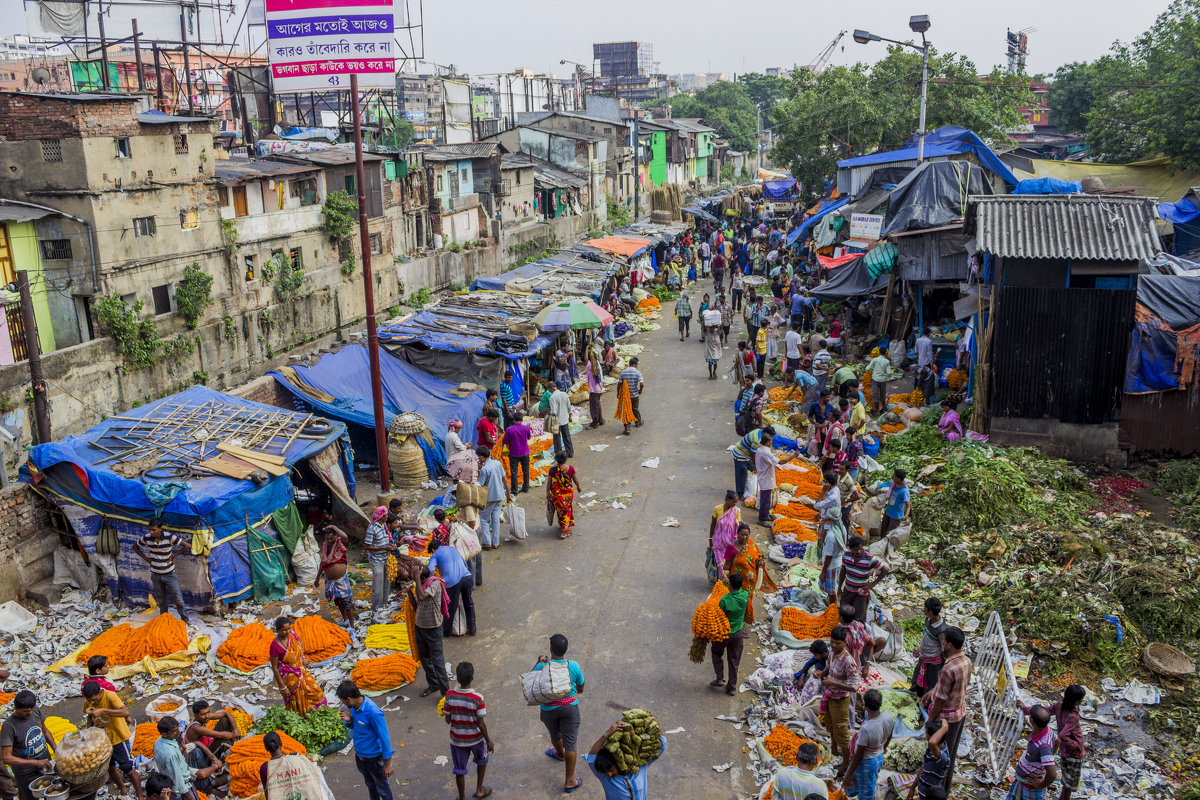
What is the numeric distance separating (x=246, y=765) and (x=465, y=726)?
6.43ft

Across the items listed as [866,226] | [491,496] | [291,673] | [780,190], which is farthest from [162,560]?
[780,190]

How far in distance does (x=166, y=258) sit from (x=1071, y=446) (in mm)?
17466

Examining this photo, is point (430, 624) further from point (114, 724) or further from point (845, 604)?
point (845, 604)

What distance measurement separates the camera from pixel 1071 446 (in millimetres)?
14156

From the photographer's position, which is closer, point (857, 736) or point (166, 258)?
point (857, 736)

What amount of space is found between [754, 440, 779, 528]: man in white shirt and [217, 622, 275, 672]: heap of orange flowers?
6.72 metres

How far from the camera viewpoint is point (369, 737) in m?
6.82

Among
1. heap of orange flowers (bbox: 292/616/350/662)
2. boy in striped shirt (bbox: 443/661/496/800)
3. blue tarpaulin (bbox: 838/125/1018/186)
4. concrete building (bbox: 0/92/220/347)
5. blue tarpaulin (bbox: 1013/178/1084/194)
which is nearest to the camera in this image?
boy in striped shirt (bbox: 443/661/496/800)

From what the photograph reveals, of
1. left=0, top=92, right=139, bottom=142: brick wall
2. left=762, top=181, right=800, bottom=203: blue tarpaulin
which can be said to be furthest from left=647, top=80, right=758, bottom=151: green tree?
left=0, top=92, right=139, bottom=142: brick wall

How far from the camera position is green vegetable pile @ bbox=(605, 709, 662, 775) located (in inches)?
250

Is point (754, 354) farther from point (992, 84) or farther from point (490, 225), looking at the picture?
point (992, 84)

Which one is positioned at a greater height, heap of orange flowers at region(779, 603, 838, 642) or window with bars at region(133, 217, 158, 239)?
window with bars at region(133, 217, 158, 239)

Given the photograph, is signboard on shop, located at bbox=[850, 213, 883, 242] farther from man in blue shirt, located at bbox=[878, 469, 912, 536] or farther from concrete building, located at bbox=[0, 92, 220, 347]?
concrete building, located at bbox=[0, 92, 220, 347]

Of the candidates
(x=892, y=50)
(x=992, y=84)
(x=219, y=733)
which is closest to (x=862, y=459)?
(x=219, y=733)
